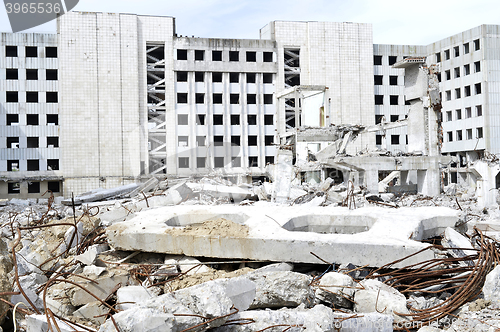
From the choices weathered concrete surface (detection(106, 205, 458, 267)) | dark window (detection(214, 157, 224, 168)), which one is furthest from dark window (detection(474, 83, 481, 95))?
weathered concrete surface (detection(106, 205, 458, 267))

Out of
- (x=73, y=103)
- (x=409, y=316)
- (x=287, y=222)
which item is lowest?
(x=409, y=316)

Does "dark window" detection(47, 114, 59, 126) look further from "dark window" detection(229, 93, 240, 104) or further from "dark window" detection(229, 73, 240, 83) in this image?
"dark window" detection(229, 73, 240, 83)

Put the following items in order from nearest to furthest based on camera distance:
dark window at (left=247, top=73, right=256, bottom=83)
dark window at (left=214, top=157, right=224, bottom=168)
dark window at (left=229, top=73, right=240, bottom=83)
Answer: dark window at (left=214, top=157, right=224, bottom=168), dark window at (left=247, top=73, right=256, bottom=83), dark window at (left=229, top=73, right=240, bottom=83)

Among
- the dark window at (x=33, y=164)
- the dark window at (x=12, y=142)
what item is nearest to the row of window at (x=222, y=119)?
the dark window at (x=33, y=164)

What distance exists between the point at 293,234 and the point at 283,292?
139cm

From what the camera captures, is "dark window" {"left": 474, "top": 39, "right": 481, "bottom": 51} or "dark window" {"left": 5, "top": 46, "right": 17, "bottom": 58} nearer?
"dark window" {"left": 5, "top": 46, "right": 17, "bottom": 58}

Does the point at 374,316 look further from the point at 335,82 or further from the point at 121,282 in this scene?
the point at 335,82

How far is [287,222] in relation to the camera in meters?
6.45

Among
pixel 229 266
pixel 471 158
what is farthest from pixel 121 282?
pixel 471 158

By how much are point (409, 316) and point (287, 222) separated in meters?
2.70

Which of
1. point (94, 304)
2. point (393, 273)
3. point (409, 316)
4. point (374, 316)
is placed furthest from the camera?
point (393, 273)

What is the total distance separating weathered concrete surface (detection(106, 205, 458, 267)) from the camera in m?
5.04

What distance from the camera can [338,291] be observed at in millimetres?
4344

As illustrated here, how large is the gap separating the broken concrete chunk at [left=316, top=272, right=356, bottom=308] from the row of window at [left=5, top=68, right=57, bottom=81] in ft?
105
